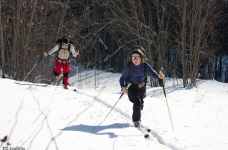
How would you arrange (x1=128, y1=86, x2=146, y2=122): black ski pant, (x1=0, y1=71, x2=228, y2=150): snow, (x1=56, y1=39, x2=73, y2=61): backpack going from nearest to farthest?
1. (x1=0, y1=71, x2=228, y2=150): snow
2. (x1=128, y1=86, x2=146, y2=122): black ski pant
3. (x1=56, y1=39, x2=73, y2=61): backpack

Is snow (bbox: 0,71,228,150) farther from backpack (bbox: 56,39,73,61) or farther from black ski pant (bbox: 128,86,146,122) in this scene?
backpack (bbox: 56,39,73,61)

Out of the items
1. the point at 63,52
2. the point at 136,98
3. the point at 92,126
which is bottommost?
the point at 92,126

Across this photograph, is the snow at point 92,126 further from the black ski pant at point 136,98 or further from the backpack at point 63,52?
the backpack at point 63,52

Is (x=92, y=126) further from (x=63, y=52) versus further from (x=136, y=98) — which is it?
(x=63, y=52)

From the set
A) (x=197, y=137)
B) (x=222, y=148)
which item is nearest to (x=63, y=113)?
(x=197, y=137)

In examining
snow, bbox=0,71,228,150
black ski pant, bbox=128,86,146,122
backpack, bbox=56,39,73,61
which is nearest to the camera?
snow, bbox=0,71,228,150

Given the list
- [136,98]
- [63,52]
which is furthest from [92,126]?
[63,52]

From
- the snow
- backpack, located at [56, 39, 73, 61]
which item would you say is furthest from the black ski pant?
backpack, located at [56, 39, 73, 61]

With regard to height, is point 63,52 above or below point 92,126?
above

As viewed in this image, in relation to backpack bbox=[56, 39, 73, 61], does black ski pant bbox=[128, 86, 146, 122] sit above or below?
below

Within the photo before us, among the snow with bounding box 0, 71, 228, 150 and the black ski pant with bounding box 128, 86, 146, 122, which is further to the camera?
the black ski pant with bounding box 128, 86, 146, 122

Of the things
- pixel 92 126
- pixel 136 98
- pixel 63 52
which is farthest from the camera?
pixel 63 52

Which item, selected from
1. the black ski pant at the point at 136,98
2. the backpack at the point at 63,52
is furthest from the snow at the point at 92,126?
the backpack at the point at 63,52

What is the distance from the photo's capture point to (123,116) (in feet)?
16.8
